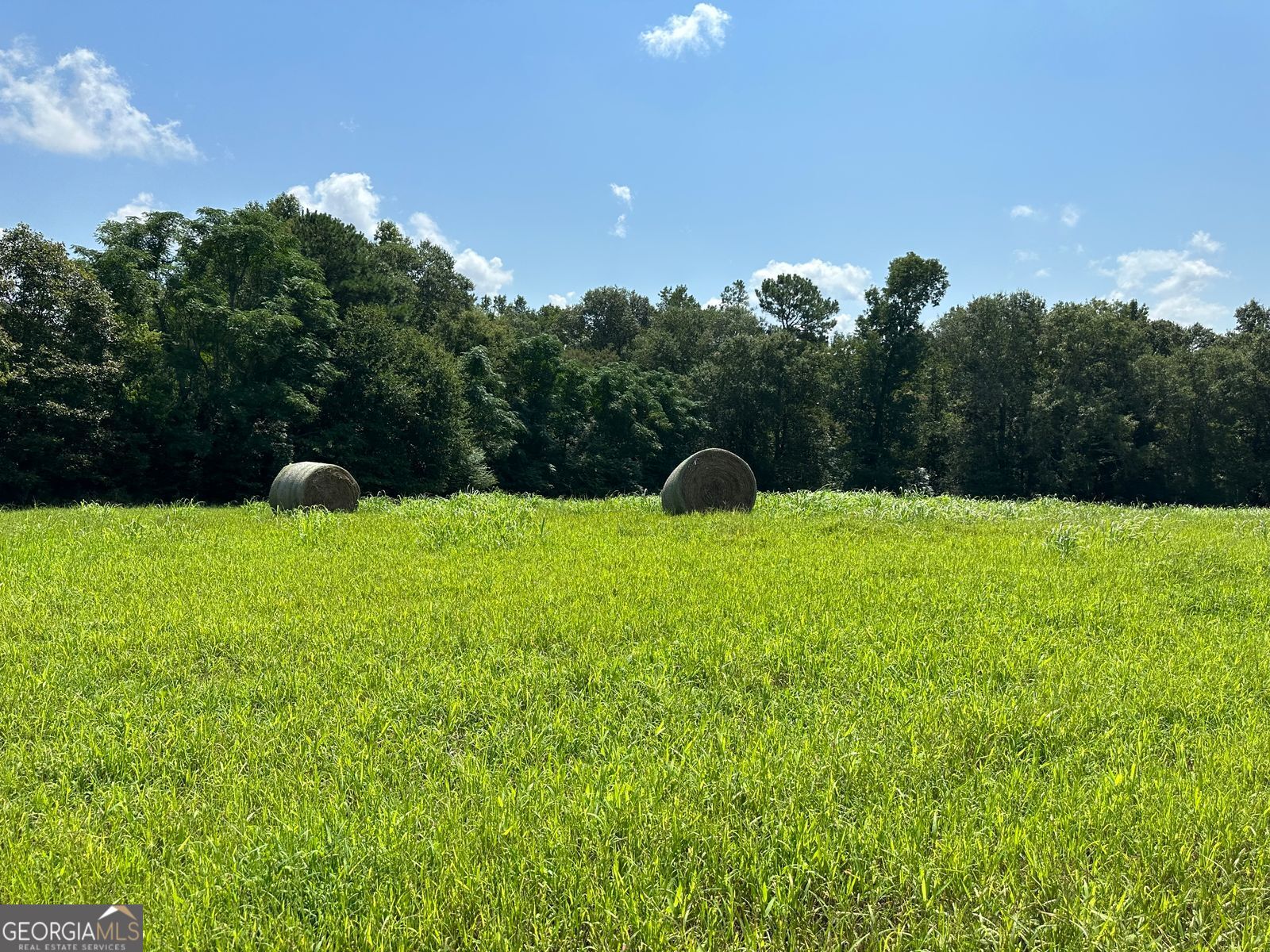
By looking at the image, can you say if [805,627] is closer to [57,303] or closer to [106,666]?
[106,666]

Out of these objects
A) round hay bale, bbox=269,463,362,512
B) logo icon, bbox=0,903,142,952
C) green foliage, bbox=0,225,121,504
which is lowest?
logo icon, bbox=0,903,142,952

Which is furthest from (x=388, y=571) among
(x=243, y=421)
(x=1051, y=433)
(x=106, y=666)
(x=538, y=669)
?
(x=1051, y=433)

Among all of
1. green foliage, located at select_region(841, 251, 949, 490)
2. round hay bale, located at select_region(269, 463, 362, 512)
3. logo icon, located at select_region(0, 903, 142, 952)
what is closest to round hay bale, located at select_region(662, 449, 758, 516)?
round hay bale, located at select_region(269, 463, 362, 512)

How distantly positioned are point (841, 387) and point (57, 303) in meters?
44.0

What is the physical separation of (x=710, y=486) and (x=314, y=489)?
909 cm

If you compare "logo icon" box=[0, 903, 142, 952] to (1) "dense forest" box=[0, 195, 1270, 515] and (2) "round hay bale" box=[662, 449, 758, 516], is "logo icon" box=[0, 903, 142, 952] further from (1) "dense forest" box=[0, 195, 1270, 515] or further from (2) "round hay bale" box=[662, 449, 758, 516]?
(1) "dense forest" box=[0, 195, 1270, 515]

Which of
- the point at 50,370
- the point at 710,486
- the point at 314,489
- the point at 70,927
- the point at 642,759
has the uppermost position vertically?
the point at 50,370

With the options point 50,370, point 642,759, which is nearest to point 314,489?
point 642,759

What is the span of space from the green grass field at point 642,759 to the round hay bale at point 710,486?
7.58 metres

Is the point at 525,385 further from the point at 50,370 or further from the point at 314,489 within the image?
the point at 314,489

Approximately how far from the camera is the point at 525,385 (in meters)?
42.8

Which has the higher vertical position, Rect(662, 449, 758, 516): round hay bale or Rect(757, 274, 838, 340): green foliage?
Rect(757, 274, 838, 340): green foliage

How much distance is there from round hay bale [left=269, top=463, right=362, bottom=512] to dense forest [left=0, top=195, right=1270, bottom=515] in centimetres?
1136

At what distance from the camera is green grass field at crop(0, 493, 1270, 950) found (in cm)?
247
